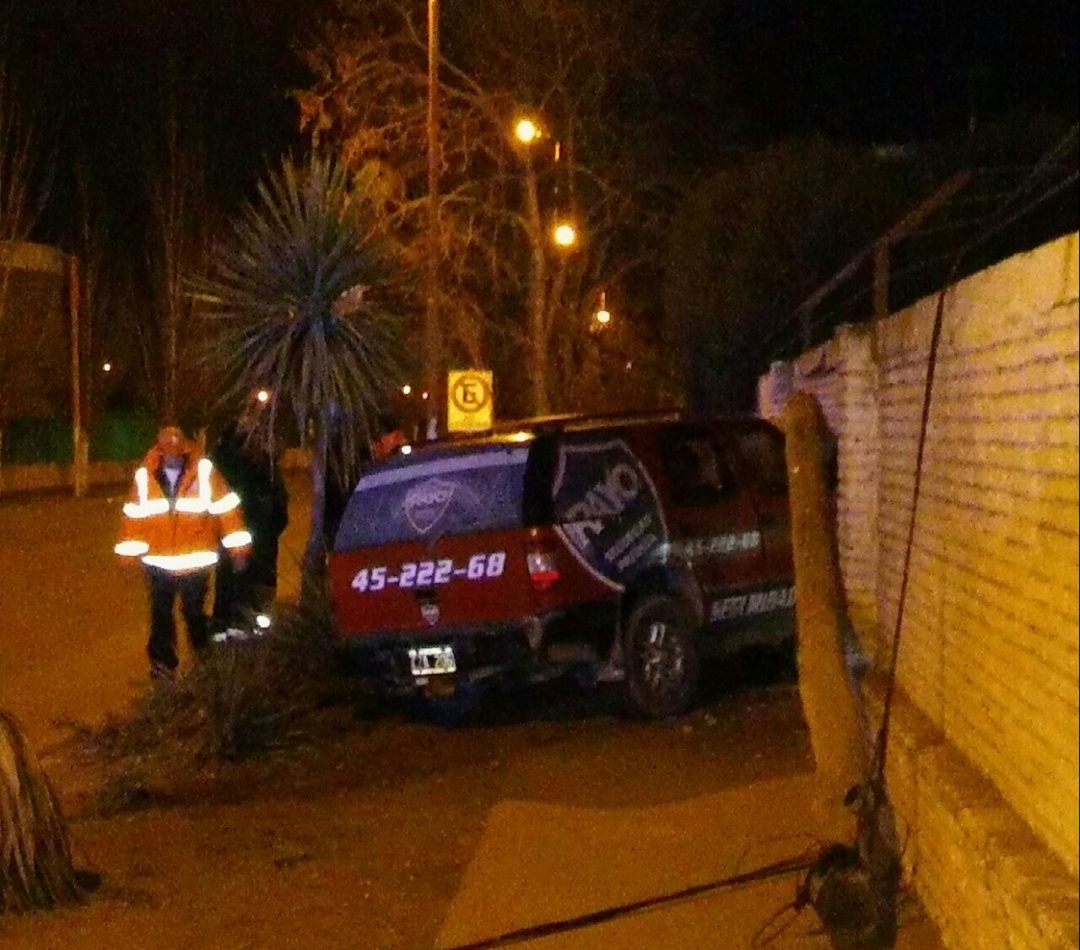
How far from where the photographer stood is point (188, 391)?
45781mm

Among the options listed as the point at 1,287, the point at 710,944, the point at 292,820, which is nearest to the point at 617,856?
the point at 710,944

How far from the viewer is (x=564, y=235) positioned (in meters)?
28.9

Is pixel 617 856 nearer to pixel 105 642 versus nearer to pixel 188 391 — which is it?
pixel 105 642

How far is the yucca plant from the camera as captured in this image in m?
7.58

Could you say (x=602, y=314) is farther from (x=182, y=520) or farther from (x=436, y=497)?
(x=436, y=497)

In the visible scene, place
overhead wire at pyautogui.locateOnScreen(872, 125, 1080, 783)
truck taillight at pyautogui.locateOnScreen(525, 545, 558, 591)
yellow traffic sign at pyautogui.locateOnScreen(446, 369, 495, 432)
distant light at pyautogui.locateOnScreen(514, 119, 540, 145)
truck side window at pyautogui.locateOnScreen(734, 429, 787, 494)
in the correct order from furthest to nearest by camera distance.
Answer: distant light at pyautogui.locateOnScreen(514, 119, 540, 145) < yellow traffic sign at pyautogui.locateOnScreen(446, 369, 495, 432) < truck side window at pyautogui.locateOnScreen(734, 429, 787, 494) < truck taillight at pyautogui.locateOnScreen(525, 545, 558, 591) < overhead wire at pyautogui.locateOnScreen(872, 125, 1080, 783)

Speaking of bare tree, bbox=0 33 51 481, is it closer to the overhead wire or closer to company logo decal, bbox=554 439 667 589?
company logo decal, bbox=554 439 667 589

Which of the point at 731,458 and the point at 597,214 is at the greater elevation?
the point at 597,214

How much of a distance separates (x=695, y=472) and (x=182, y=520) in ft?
11.0

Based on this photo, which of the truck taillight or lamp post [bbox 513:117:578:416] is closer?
the truck taillight

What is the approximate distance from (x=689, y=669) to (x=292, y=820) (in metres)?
3.39

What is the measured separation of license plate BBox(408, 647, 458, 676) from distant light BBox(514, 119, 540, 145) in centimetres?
1542

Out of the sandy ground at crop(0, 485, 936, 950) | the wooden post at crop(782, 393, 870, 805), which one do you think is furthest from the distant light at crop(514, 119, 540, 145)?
the wooden post at crop(782, 393, 870, 805)

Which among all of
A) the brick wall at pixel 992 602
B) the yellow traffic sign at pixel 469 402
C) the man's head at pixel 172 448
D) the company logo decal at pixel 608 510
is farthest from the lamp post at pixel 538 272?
the brick wall at pixel 992 602
